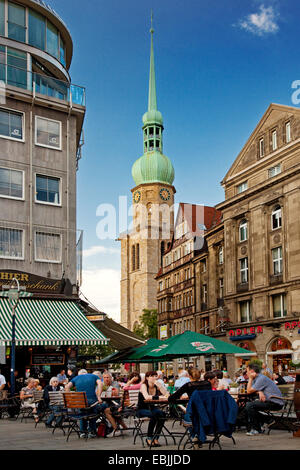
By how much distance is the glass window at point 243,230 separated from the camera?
4781 cm

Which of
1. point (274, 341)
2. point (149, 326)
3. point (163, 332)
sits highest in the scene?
point (149, 326)

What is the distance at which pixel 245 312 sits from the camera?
1852 inches

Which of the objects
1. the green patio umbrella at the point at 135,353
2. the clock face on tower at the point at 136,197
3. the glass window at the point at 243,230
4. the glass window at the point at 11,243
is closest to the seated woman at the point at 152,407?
the green patio umbrella at the point at 135,353

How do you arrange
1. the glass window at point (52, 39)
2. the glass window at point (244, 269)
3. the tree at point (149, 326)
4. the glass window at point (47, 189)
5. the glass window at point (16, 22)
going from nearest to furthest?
the glass window at point (47, 189)
the glass window at point (16, 22)
the glass window at point (52, 39)
the glass window at point (244, 269)
the tree at point (149, 326)

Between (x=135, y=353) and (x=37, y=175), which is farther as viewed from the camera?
(x=37, y=175)

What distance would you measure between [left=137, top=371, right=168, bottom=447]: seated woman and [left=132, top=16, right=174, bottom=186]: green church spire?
109 m

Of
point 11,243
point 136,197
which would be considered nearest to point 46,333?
point 11,243

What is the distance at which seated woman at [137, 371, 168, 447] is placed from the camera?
38.0ft

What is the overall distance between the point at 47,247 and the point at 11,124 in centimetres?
589

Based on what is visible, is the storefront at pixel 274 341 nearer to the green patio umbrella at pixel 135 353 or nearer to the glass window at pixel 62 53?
the green patio umbrella at pixel 135 353

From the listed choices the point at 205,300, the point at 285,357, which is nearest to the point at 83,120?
the point at 285,357

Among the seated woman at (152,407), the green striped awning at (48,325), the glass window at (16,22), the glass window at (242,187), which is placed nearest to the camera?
the seated woman at (152,407)

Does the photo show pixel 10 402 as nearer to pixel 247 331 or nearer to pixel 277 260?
pixel 277 260

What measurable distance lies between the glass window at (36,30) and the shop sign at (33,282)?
11.8 m
